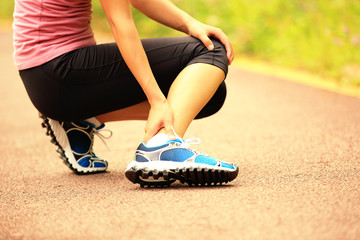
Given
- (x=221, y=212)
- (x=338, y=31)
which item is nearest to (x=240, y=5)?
(x=338, y=31)

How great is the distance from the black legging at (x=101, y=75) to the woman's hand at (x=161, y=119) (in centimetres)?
21

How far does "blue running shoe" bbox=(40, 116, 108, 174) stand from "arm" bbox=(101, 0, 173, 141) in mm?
617

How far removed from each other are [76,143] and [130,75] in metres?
0.58

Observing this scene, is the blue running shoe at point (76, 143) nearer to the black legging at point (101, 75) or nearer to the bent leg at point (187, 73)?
the black legging at point (101, 75)

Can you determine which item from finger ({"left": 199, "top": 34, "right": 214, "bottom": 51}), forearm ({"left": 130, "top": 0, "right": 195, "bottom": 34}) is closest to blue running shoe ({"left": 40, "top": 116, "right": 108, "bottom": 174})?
forearm ({"left": 130, "top": 0, "right": 195, "bottom": 34})

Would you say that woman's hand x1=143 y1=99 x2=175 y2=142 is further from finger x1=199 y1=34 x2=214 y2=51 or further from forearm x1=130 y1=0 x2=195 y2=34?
forearm x1=130 y1=0 x2=195 y2=34

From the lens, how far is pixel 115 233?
5.65 feet

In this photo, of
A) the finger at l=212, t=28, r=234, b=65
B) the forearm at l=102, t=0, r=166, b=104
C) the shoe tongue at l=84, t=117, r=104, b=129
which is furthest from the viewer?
the shoe tongue at l=84, t=117, r=104, b=129

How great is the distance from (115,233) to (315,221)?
0.63 meters

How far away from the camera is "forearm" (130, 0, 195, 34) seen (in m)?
2.63

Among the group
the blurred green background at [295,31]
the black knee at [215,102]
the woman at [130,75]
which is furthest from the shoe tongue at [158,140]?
the blurred green background at [295,31]

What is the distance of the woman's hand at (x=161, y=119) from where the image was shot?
7.26 feet

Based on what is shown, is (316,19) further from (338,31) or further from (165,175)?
(165,175)

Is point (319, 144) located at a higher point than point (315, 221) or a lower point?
lower
